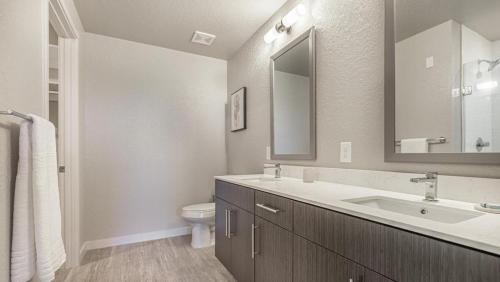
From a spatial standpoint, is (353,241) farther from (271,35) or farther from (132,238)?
(132,238)

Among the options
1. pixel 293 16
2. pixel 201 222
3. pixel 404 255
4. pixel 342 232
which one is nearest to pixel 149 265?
pixel 201 222

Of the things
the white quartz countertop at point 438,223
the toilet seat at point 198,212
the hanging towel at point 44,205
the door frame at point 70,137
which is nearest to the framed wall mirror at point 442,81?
the white quartz countertop at point 438,223

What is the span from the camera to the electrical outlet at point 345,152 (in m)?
1.41

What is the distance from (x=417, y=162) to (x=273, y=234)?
79cm

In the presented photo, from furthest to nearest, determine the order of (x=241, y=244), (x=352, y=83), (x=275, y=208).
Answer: (x=241, y=244), (x=352, y=83), (x=275, y=208)

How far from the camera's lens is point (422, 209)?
91cm

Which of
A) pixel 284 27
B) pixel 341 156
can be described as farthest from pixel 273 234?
pixel 284 27

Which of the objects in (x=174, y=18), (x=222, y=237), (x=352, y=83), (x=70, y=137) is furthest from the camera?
(x=174, y=18)

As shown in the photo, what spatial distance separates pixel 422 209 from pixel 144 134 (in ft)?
8.75

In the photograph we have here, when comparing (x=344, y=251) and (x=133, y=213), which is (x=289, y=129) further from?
Result: (x=133, y=213)

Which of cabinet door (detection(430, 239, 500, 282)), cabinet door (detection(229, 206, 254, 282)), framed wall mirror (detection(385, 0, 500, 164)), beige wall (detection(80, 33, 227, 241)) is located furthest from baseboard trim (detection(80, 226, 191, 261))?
cabinet door (detection(430, 239, 500, 282))

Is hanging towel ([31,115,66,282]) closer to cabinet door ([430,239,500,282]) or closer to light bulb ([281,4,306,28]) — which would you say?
cabinet door ([430,239,500,282])

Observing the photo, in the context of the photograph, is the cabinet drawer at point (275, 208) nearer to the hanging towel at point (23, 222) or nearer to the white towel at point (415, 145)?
the white towel at point (415, 145)

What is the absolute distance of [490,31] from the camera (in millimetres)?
874
